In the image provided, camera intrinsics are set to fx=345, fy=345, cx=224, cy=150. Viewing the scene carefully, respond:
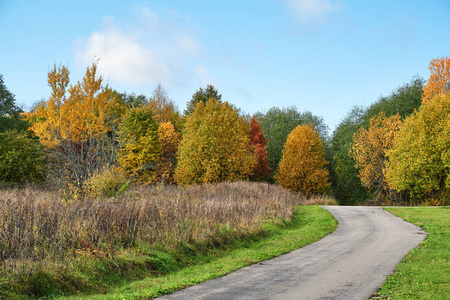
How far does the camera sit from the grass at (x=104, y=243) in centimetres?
734

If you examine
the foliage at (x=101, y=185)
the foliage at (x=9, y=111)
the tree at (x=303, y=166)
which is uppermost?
the foliage at (x=9, y=111)

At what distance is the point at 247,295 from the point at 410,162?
94.2 feet

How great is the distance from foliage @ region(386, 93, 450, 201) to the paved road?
59.6ft

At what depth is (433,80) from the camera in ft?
133

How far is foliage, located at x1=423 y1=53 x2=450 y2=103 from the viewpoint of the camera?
39.7 m

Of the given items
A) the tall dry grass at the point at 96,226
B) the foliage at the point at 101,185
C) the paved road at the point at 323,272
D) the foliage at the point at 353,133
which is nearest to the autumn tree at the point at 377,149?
the foliage at the point at 353,133

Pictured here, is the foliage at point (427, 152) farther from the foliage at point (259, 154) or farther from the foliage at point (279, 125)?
the foliage at point (279, 125)

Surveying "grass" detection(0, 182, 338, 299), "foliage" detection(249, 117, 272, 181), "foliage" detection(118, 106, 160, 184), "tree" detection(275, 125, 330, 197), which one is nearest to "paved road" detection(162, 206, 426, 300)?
"grass" detection(0, 182, 338, 299)

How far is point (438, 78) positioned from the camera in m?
40.4

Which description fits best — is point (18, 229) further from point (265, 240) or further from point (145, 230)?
point (265, 240)

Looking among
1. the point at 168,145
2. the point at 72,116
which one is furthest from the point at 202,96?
the point at 72,116

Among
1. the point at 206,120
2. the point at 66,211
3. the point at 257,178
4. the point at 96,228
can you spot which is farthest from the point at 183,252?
the point at 257,178

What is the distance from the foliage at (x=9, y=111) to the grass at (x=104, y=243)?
121 feet

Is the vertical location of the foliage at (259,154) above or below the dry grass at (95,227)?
above
